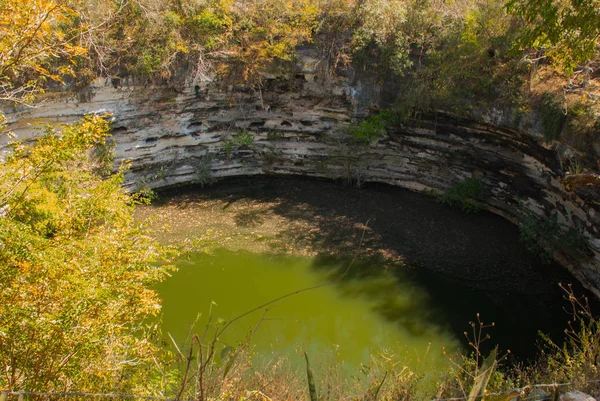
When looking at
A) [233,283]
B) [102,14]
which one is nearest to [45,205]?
[233,283]

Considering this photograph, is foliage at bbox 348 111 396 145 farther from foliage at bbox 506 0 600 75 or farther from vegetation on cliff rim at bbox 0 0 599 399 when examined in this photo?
foliage at bbox 506 0 600 75

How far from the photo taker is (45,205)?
555 cm

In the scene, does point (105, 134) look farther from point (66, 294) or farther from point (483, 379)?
point (483, 379)

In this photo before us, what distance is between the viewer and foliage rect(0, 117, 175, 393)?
11.9 ft

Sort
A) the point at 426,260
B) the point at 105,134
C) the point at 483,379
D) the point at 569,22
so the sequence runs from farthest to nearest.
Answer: the point at 426,260 < the point at 105,134 < the point at 569,22 < the point at 483,379

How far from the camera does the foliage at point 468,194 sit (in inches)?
400

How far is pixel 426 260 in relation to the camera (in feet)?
29.2

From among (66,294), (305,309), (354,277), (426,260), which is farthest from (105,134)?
(426,260)

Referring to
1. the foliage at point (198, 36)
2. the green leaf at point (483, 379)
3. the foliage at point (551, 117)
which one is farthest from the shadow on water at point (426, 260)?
the green leaf at point (483, 379)

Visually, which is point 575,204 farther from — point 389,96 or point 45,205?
point 45,205

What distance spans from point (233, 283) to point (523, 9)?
6.53 meters

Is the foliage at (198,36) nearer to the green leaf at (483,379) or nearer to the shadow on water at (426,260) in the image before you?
the shadow on water at (426,260)

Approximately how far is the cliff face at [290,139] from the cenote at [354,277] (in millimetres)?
724

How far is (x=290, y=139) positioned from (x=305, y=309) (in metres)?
5.54
